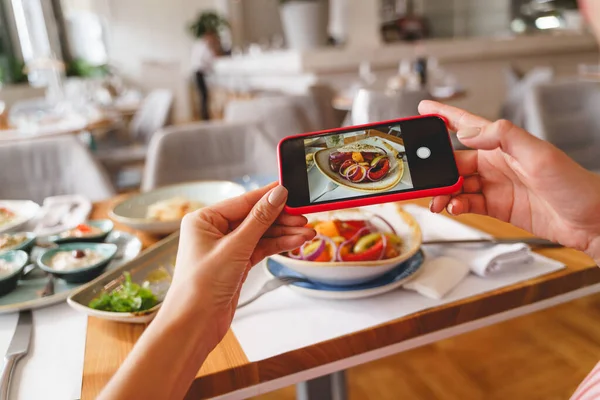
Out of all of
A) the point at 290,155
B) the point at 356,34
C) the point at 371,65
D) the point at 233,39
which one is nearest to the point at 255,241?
the point at 290,155

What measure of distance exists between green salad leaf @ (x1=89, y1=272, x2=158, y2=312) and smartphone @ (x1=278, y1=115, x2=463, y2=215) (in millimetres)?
260

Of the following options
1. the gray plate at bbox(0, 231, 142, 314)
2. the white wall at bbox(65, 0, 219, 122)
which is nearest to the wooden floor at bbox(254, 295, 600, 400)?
the gray plate at bbox(0, 231, 142, 314)

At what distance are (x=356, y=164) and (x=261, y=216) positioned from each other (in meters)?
0.16

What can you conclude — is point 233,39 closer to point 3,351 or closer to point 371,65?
point 371,65

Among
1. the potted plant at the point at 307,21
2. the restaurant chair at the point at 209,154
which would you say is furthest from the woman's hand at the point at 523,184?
the potted plant at the point at 307,21

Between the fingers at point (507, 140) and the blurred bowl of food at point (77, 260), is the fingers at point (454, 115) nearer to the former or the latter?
the fingers at point (507, 140)

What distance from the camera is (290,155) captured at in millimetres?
674

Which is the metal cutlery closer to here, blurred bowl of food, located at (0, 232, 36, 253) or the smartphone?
the smartphone

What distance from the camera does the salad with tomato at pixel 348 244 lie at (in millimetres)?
751

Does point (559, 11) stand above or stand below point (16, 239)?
above

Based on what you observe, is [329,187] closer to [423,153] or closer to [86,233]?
[423,153]

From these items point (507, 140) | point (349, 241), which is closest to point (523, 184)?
point (507, 140)

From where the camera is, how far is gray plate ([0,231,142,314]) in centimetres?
75

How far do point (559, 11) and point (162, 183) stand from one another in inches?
328
